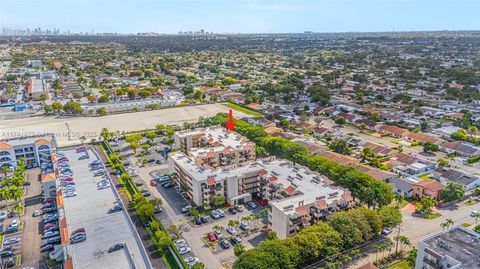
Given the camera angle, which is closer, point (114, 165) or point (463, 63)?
point (114, 165)

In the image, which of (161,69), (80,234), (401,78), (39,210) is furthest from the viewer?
(161,69)

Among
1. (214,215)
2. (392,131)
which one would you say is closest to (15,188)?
(214,215)

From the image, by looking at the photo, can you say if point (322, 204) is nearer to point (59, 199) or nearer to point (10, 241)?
point (59, 199)

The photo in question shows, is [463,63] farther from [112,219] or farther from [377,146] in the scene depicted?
[112,219]

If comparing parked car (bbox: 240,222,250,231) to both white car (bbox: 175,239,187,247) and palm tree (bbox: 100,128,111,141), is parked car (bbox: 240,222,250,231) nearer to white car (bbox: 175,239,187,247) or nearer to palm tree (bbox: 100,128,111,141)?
white car (bbox: 175,239,187,247)

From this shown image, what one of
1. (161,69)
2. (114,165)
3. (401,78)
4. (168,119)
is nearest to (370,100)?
(401,78)

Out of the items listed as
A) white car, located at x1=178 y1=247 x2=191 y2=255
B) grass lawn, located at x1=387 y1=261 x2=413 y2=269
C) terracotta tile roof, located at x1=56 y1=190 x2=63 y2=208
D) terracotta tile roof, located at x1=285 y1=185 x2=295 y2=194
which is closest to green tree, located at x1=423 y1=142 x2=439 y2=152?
terracotta tile roof, located at x1=285 y1=185 x2=295 y2=194
